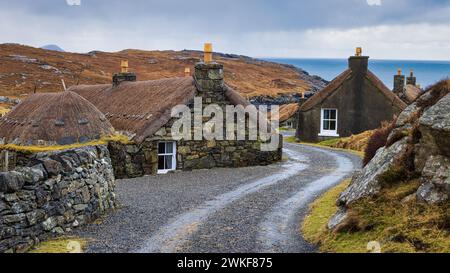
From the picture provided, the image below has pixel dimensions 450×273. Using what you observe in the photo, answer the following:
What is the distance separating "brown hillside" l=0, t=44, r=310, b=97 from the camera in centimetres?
6412

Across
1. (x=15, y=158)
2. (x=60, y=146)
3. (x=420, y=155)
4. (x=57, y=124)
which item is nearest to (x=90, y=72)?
(x=57, y=124)

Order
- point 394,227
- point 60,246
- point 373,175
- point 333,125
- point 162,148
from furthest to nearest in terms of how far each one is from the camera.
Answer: point 333,125
point 162,148
point 373,175
point 60,246
point 394,227

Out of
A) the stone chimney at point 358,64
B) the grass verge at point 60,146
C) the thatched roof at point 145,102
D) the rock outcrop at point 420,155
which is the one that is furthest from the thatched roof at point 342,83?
the rock outcrop at point 420,155

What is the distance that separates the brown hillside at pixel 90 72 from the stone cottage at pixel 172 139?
3400cm

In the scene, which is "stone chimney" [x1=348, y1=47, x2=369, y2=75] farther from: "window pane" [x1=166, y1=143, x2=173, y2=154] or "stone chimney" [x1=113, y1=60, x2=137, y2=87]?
"window pane" [x1=166, y1=143, x2=173, y2=154]

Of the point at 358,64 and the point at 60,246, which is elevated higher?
the point at 358,64

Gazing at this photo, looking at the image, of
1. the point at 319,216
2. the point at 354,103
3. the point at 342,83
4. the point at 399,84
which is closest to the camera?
the point at 319,216

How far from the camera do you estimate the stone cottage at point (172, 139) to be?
21.8 meters

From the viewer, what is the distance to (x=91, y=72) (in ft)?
261

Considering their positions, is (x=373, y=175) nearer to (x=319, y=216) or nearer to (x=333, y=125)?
(x=319, y=216)

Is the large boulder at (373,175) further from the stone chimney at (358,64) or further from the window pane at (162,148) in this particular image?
the stone chimney at (358,64)

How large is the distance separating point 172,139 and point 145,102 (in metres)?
3.36

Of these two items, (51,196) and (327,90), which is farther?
(327,90)
